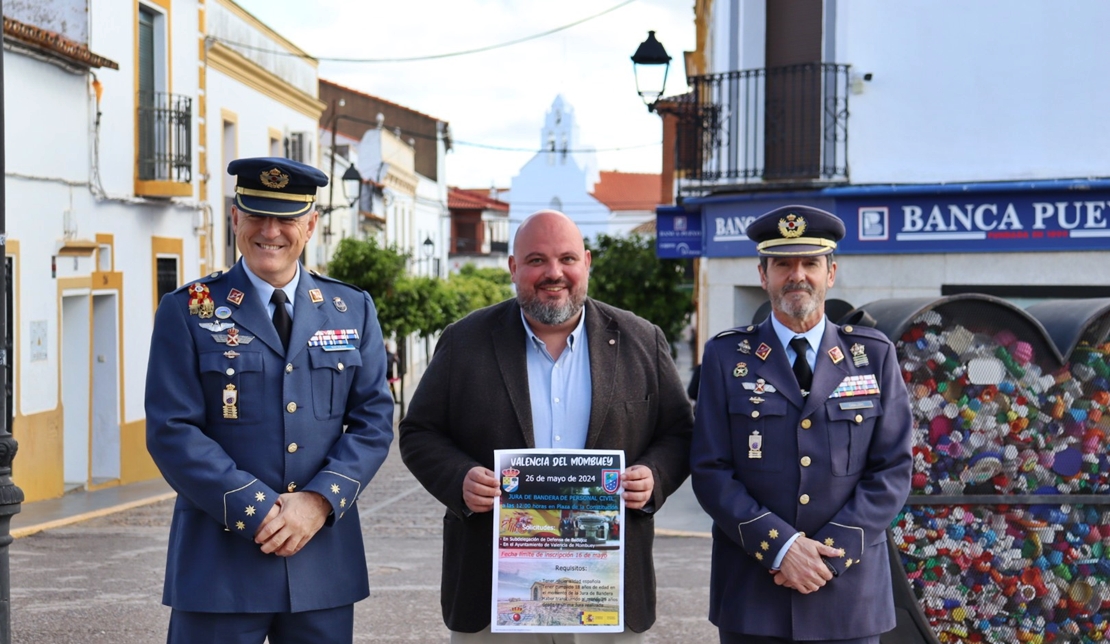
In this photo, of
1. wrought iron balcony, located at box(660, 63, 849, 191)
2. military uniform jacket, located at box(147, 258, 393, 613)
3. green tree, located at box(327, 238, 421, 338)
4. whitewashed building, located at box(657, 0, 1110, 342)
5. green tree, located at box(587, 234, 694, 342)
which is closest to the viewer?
military uniform jacket, located at box(147, 258, 393, 613)

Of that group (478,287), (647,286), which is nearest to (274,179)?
(647,286)

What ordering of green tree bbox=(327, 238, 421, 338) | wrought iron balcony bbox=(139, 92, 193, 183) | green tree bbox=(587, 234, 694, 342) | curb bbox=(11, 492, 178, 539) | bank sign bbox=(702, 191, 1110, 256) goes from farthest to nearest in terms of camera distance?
green tree bbox=(327, 238, 421, 338) < green tree bbox=(587, 234, 694, 342) < wrought iron balcony bbox=(139, 92, 193, 183) < bank sign bbox=(702, 191, 1110, 256) < curb bbox=(11, 492, 178, 539)

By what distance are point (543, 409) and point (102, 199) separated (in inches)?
581

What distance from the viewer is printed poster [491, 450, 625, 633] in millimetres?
4207

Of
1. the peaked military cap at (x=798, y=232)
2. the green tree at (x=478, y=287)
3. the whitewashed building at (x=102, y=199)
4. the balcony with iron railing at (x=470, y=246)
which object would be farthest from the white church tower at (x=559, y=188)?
the peaked military cap at (x=798, y=232)

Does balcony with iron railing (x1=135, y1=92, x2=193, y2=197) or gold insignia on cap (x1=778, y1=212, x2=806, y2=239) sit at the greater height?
balcony with iron railing (x1=135, y1=92, x2=193, y2=197)

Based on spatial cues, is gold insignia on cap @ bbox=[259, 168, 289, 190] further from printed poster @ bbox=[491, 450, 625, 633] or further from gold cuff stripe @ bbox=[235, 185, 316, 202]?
printed poster @ bbox=[491, 450, 625, 633]

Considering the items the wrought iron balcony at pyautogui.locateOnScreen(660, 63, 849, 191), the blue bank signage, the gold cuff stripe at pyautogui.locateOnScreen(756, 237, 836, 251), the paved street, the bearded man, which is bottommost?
the paved street

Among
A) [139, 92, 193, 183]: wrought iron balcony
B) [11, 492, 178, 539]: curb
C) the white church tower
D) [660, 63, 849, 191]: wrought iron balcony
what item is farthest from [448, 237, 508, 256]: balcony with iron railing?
[660, 63, 849, 191]: wrought iron balcony

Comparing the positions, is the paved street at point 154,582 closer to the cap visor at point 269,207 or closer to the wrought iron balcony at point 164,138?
the cap visor at point 269,207

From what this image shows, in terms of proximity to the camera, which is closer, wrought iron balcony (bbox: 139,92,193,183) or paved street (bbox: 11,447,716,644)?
paved street (bbox: 11,447,716,644)

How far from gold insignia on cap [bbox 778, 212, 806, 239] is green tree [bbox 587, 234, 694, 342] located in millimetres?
16292

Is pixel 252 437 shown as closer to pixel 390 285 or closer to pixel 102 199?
pixel 102 199

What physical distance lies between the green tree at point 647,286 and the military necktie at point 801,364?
1627cm
